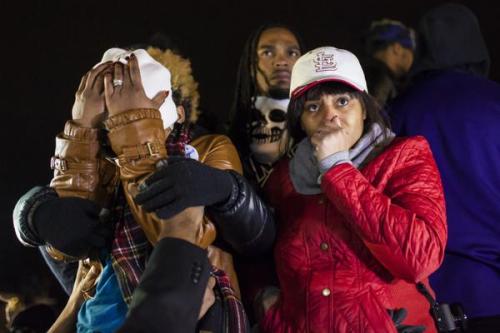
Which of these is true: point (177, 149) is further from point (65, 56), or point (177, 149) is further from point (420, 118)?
point (65, 56)

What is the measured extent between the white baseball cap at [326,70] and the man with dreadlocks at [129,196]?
309 mm

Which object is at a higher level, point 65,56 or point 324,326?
point 65,56

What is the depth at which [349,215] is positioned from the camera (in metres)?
1.39

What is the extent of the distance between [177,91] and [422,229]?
0.64 meters

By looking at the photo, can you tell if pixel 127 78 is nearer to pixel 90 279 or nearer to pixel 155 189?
pixel 155 189

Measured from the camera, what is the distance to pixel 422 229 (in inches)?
53.6

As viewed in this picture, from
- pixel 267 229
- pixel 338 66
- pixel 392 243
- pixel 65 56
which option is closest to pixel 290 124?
pixel 338 66

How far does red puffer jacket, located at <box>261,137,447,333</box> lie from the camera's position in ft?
4.47

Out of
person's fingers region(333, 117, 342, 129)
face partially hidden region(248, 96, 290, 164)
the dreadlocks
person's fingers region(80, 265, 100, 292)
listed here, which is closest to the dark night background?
the dreadlocks

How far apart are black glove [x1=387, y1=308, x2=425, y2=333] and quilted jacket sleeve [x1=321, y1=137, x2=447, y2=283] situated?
0.07 meters

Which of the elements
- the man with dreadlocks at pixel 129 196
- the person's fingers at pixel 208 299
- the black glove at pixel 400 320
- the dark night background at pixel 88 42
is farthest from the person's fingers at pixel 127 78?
the dark night background at pixel 88 42

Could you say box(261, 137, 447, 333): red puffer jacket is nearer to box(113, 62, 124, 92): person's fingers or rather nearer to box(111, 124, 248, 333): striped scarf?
box(111, 124, 248, 333): striped scarf

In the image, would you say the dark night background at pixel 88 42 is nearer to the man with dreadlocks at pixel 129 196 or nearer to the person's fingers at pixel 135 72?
the man with dreadlocks at pixel 129 196

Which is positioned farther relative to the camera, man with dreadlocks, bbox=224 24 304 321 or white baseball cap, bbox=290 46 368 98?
man with dreadlocks, bbox=224 24 304 321
